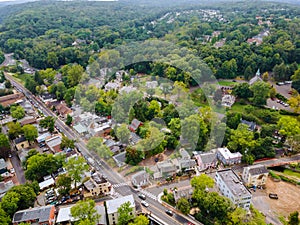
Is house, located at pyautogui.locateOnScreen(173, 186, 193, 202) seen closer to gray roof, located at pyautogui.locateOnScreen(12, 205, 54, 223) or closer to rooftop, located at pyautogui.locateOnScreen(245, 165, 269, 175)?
rooftop, located at pyautogui.locateOnScreen(245, 165, 269, 175)

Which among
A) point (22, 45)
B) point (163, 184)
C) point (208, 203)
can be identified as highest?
point (22, 45)

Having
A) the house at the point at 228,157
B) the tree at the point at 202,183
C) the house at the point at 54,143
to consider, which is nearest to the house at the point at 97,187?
the house at the point at 54,143

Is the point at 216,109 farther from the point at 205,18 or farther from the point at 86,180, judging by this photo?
the point at 205,18

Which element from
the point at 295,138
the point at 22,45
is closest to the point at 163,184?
the point at 295,138

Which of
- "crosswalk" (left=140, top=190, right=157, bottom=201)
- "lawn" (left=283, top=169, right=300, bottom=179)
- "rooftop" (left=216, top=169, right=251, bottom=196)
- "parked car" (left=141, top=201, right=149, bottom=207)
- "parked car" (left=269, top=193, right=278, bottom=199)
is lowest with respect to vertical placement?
"parked car" (left=269, top=193, right=278, bottom=199)

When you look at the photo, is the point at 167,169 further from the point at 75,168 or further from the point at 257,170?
the point at 75,168

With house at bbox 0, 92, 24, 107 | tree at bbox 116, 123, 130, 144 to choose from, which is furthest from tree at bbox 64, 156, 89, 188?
house at bbox 0, 92, 24, 107

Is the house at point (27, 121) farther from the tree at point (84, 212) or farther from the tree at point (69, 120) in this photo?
the tree at point (84, 212)
